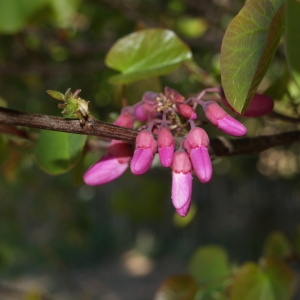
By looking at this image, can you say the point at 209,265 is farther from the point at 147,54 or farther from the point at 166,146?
the point at 166,146

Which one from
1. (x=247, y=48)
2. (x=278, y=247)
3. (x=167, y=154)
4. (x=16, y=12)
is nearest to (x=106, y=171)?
(x=167, y=154)

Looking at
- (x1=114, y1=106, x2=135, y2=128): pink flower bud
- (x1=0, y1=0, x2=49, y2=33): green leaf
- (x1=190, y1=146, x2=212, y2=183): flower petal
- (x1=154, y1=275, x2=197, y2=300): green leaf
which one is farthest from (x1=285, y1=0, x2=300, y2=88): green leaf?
(x1=0, y1=0, x2=49, y2=33): green leaf

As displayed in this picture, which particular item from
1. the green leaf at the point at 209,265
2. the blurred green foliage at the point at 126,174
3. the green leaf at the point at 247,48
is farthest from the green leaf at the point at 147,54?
the green leaf at the point at 209,265

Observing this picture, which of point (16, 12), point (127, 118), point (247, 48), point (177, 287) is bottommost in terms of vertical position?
point (177, 287)

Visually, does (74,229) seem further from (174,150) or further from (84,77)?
(174,150)

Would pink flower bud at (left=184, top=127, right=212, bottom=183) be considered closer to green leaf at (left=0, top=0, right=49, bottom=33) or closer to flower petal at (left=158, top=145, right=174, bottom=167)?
flower petal at (left=158, top=145, right=174, bottom=167)

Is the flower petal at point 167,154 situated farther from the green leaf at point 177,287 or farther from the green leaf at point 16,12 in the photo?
the green leaf at point 16,12

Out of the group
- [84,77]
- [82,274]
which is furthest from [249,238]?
[84,77]
